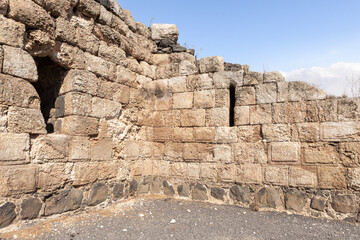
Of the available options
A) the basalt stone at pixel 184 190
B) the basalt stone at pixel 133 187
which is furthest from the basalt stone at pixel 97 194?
the basalt stone at pixel 184 190

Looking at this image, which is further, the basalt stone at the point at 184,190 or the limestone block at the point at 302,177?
the basalt stone at the point at 184,190

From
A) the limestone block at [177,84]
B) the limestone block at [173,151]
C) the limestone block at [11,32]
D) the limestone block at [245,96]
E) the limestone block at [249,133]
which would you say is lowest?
A: the limestone block at [173,151]

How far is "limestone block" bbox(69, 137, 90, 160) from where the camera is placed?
4320mm

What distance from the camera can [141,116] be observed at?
231 inches

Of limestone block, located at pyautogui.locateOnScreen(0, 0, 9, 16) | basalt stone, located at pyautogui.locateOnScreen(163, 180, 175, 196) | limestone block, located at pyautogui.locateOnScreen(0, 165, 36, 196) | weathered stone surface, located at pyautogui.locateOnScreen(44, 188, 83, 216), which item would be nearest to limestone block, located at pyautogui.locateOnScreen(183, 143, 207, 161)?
basalt stone, located at pyautogui.locateOnScreen(163, 180, 175, 196)

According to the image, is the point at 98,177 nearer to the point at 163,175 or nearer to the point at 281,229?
the point at 163,175

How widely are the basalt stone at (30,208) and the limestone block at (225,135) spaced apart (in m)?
3.15

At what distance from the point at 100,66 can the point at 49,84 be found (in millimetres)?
1003

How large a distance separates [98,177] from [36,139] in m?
1.25

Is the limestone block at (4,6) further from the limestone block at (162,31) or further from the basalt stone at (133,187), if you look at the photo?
the basalt stone at (133,187)

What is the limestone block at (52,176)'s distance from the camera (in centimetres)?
387

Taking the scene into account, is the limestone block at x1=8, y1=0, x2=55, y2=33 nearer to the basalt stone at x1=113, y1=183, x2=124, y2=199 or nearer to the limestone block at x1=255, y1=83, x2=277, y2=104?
the basalt stone at x1=113, y1=183, x2=124, y2=199

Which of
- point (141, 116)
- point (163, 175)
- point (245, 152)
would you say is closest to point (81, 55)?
point (141, 116)

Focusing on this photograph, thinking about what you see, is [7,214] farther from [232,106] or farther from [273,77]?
[273,77]
